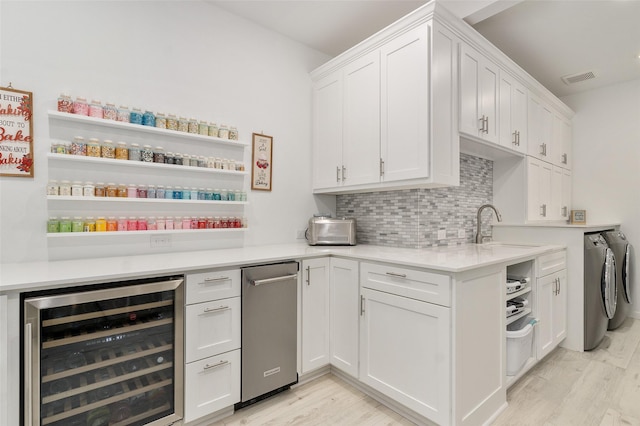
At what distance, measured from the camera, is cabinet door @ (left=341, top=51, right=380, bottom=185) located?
239 cm

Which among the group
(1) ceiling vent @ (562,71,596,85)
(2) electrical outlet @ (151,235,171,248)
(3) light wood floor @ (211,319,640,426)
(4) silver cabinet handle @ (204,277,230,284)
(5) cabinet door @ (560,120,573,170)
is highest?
(1) ceiling vent @ (562,71,596,85)

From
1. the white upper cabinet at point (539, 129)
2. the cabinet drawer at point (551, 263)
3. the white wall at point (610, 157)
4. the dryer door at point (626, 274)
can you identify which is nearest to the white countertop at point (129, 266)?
the cabinet drawer at point (551, 263)

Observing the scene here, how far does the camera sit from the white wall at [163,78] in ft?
5.60

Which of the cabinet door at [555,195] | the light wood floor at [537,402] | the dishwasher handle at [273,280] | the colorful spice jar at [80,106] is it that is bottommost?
the light wood floor at [537,402]

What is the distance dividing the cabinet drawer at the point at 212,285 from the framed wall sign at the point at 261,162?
1010 millimetres

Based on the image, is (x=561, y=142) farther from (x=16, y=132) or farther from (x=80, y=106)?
(x=16, y=132)

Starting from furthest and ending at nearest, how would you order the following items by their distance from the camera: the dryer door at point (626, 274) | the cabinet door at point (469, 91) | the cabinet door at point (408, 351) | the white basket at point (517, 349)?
the dryer door at point (626, 274) → the cabinet door at point (469, 91) → the white basket at point (517, 349) → the cabinet door at point (408, 351)

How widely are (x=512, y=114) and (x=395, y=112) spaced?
1.35 meters

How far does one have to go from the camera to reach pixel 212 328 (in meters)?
1.69

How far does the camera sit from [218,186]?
239cm

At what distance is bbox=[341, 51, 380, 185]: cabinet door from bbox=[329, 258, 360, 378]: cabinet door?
754 millimetres

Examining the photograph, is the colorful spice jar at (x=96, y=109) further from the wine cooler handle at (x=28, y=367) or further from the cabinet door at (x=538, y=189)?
the cabinet door at (x=538, y=189)

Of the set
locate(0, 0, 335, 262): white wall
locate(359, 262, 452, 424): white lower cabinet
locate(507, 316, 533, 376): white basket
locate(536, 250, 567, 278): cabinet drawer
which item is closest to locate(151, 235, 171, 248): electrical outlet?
locate(0, 0, 335, 262): white wall

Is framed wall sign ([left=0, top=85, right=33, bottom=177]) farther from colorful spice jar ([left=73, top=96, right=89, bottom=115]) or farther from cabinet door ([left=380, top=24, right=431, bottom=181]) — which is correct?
cabinet door ([left=380, top=24, right=431, bottom=181])
